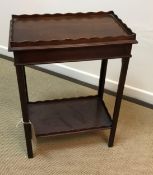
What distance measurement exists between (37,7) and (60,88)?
603mm

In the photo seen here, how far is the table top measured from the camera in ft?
3.36

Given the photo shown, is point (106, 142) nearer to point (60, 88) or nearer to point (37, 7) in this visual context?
point (60, 88)

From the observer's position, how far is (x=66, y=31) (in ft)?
3.69

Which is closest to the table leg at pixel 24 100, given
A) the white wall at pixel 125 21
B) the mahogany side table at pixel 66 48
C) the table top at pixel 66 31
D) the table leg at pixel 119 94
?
the mahogany side table at pixel 66 48

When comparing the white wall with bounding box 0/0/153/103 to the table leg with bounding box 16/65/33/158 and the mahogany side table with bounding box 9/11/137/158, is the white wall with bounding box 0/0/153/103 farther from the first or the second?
the table leg with bounding box 16/65/33/158

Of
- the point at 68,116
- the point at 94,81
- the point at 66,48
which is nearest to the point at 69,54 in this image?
the point at 66,48

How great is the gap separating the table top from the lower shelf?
501 mm

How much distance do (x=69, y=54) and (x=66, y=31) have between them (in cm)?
12

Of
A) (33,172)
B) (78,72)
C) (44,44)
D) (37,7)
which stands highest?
(44,44)

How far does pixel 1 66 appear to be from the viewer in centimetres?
216

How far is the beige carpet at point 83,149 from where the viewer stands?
1344 mm

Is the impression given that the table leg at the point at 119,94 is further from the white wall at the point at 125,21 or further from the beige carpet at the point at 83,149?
the white wall at the point at 125,21

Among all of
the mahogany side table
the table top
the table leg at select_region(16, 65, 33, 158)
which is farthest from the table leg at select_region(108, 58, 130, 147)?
the table leg at select_region(16, 65, 33, 158)

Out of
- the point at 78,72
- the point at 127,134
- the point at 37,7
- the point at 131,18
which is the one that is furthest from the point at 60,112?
the point at 37,7
